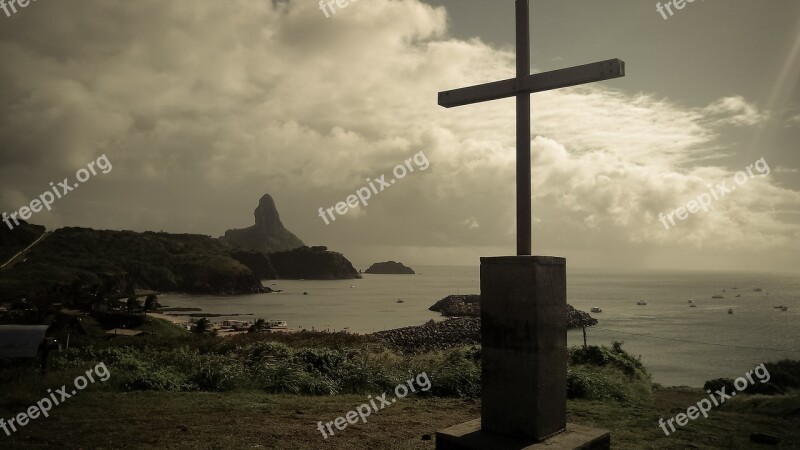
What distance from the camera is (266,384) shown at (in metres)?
12.4

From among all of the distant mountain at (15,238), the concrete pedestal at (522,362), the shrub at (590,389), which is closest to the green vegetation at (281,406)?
the shrub at (590,389)

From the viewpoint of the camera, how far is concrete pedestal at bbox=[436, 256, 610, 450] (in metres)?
5.48

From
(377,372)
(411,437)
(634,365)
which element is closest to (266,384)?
(377,372)

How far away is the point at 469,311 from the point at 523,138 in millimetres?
81575

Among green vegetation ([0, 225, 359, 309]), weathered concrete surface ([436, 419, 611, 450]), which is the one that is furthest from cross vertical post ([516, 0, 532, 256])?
green vegetation ([0, 225, 359, 309])

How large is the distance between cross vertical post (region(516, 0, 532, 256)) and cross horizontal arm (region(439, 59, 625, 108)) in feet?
0.38

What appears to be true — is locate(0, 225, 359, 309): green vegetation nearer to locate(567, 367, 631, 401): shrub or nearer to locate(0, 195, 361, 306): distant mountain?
locate(0, 195, 361, 306): distant mountain

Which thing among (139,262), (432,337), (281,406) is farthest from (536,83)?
(139,262)

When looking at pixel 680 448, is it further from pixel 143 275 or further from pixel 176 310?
pixel 143 275

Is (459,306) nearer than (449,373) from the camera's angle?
No

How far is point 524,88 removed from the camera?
645 cm

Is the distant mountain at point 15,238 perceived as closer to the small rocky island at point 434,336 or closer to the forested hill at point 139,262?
the forested hill at point 139,262

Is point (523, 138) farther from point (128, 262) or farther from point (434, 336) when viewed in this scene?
point (128, 262)

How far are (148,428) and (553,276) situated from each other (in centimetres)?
685
